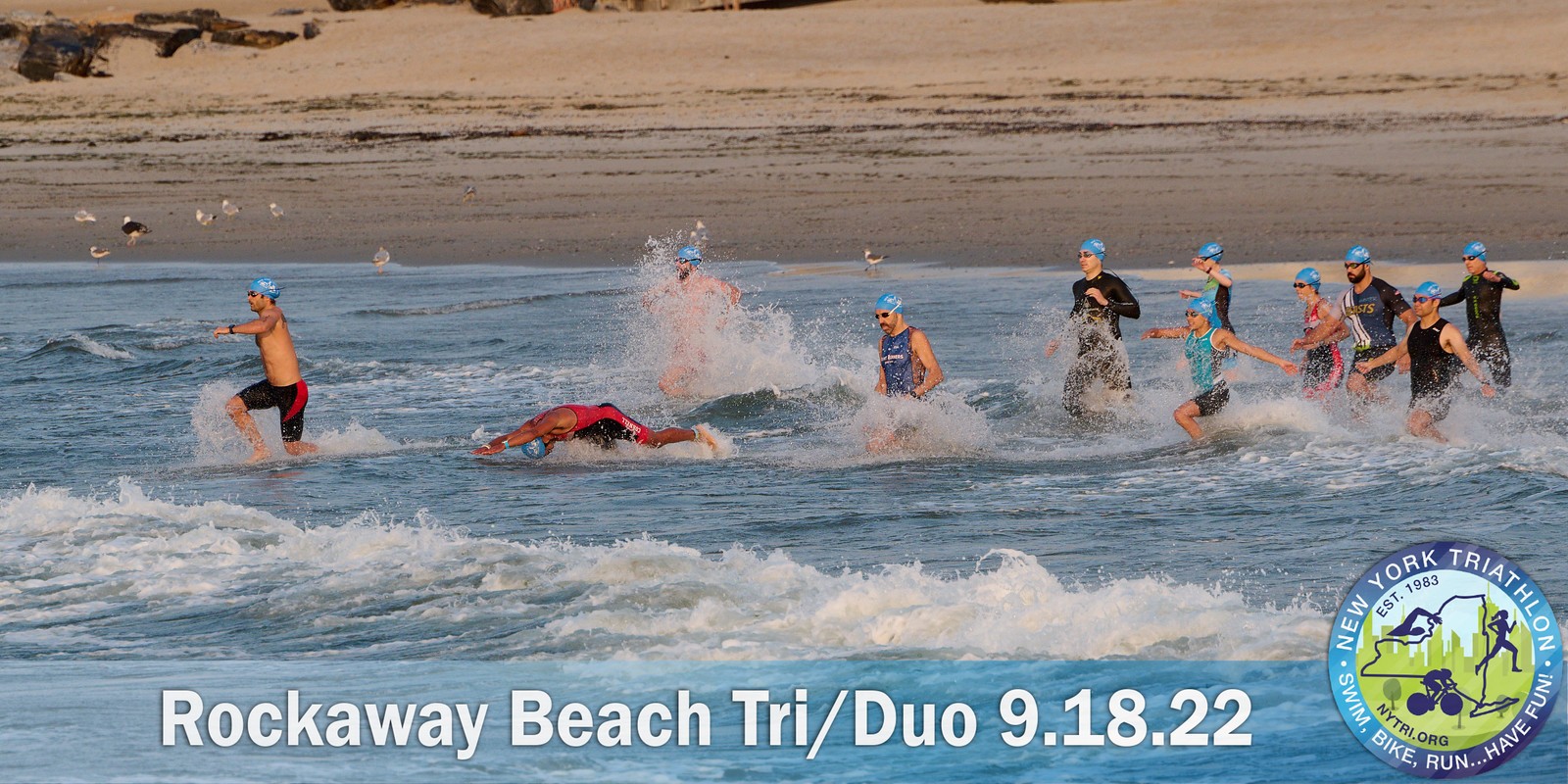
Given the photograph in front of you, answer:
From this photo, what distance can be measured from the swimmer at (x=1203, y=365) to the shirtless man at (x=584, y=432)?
3.26 meters

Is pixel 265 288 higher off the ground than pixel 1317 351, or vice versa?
pixel 265 288

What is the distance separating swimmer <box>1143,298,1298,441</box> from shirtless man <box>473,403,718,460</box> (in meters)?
3.26

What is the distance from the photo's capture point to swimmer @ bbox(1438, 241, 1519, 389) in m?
13.2

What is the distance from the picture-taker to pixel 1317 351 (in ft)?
42.9

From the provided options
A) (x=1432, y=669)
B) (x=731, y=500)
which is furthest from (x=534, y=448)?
(x=1432, y=669)

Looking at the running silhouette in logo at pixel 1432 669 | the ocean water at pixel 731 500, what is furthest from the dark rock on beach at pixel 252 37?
the running silhouette in logo at pixel 1432 669

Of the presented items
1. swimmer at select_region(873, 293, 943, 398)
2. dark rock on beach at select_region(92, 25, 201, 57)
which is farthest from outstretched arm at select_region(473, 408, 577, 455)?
dark rock on beach at select_region(92, 25, 201, 57)

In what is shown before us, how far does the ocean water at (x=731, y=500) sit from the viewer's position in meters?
8.16

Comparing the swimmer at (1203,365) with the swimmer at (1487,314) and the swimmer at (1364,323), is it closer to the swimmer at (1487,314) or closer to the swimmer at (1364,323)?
the swimmer at (1364,323)

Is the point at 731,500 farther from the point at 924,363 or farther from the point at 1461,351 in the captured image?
the point at 1461,351

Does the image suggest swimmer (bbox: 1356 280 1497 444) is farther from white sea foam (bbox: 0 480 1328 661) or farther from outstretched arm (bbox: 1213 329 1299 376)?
white sea foam (bbox: 0 480 1328 661)

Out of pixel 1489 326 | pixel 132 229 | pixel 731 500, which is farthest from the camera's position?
pixel 132 229

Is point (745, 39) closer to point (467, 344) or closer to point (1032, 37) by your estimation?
point (1032, 37)

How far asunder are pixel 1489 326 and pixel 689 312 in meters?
6.35
